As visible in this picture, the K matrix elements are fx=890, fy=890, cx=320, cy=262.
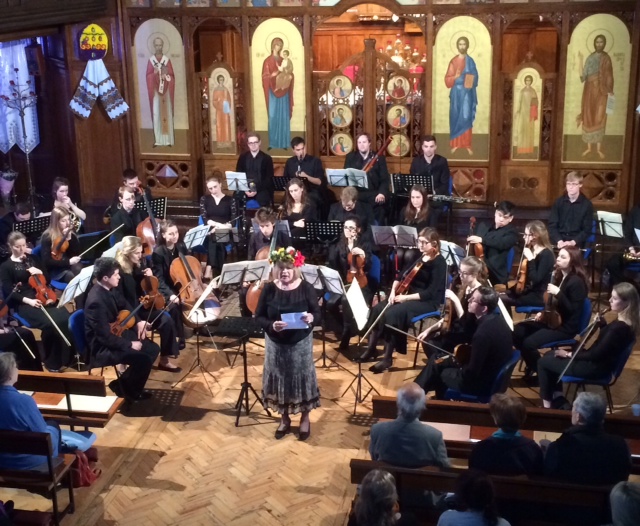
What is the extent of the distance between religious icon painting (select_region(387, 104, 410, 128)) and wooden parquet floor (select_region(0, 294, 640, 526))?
174 inches

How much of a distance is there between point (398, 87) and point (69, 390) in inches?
276

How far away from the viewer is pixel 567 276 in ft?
25.5

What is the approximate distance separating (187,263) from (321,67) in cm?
722

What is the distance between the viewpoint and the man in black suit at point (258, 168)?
11359 millimetres

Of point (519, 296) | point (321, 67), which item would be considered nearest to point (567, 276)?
point (519, 296)

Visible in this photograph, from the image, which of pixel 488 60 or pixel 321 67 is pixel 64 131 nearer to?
pixel 321 67

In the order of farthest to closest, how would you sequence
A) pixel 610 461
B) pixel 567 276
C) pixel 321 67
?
pixel 321 67
pixel 567 276
pixel 610 461

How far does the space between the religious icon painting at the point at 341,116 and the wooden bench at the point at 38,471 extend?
7179 millimetres

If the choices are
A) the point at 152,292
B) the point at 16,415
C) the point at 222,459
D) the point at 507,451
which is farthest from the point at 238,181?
the point at 507,451

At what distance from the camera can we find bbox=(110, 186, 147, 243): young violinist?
10.0 metres

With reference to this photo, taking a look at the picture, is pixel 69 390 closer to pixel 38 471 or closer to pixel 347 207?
pixel 38 471

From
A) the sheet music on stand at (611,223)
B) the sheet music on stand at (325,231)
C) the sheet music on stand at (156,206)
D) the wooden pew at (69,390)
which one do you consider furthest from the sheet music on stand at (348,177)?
the wooden pew at (69,390)

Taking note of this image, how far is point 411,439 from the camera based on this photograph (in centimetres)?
539

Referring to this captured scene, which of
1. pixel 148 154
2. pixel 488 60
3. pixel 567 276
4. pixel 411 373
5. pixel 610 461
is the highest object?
pixel 488 60
